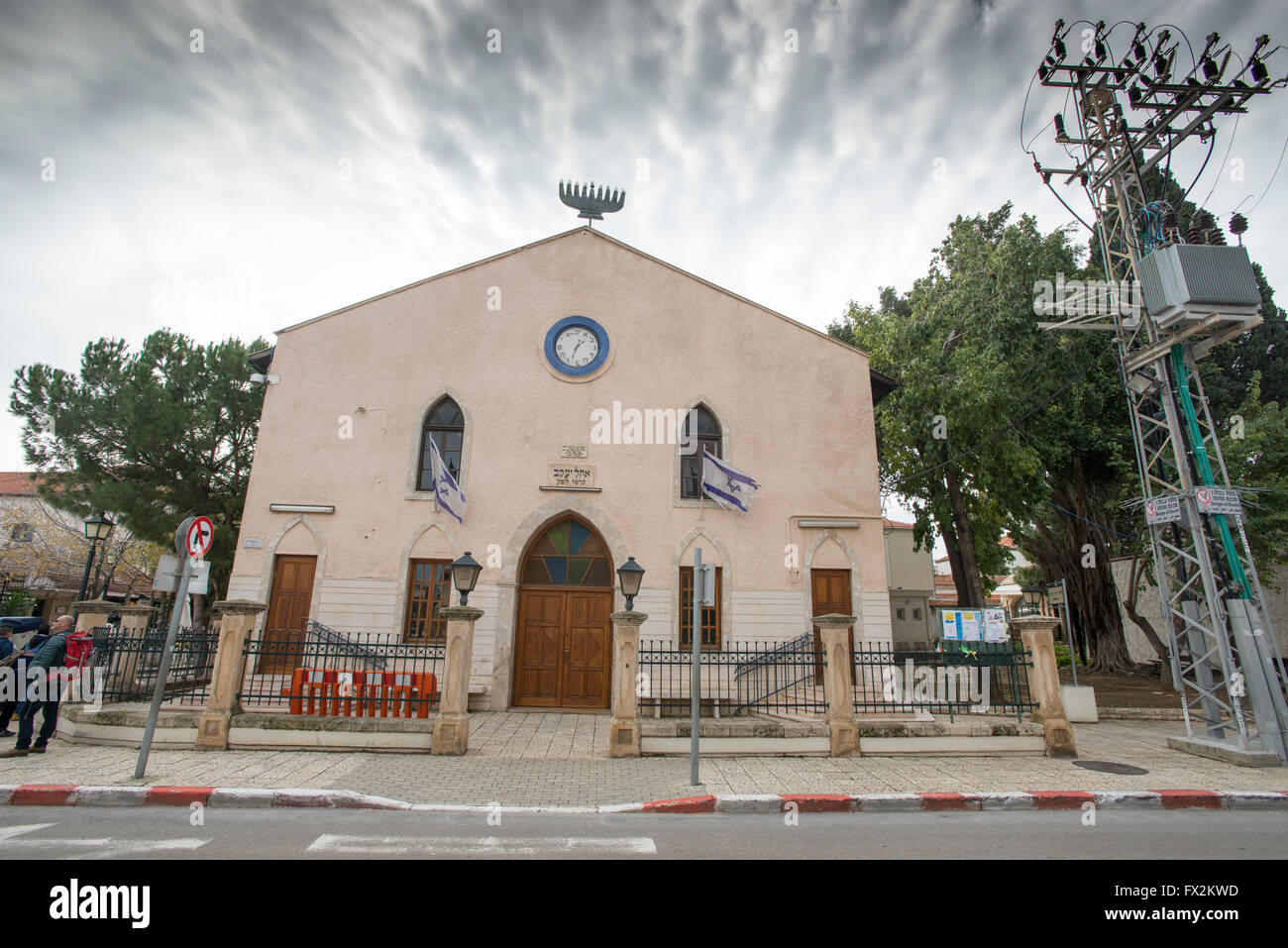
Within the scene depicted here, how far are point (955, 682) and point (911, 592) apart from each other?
20.5 metres

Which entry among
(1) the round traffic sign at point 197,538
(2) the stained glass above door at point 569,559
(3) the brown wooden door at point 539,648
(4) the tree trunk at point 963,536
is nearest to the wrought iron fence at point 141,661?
(1) the round traffic sign at point 197,538

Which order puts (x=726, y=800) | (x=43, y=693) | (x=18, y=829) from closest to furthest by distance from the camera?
(x=18, y=829) → (x=726, y=800) → (x=43, y=693)

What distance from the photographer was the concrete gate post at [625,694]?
29.7 ft

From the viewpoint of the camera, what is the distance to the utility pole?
9.98m

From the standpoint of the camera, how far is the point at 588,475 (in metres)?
14.1

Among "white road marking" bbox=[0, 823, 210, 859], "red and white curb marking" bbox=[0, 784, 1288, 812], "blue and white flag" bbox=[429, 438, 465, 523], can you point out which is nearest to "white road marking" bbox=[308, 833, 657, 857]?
"red and white curb marking" bbox=[0, 784, 1288, 812]

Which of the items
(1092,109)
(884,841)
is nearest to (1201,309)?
(1092,109)

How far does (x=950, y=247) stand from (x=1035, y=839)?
20642mm

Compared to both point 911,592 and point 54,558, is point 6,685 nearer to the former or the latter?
point 54,558

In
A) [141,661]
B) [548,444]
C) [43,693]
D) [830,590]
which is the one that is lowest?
[43,693]

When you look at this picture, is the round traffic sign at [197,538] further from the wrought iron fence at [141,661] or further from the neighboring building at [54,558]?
the neighboring building at [54,558]

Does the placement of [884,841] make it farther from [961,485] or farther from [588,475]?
[961,485]

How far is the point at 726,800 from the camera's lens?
682 cm

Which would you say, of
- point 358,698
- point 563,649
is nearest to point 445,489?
point 563,649
